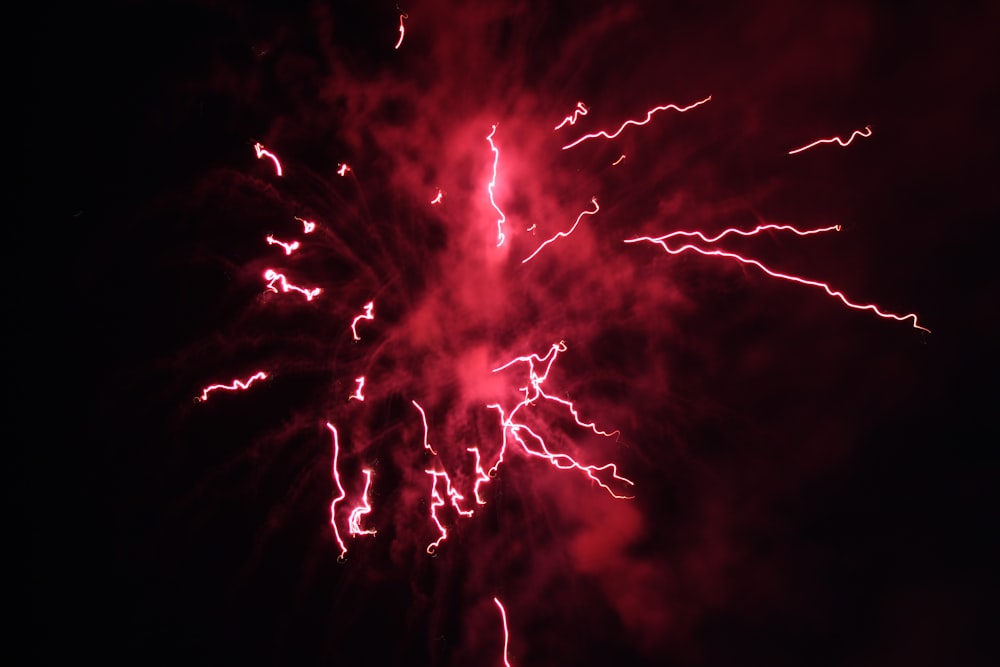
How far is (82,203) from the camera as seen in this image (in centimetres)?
425

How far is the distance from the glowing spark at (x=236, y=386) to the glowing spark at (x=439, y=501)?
144 centimetres

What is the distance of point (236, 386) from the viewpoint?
4.54 m

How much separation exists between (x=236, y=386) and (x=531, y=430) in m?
2.23

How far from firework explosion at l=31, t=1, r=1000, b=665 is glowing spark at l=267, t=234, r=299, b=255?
4 cm

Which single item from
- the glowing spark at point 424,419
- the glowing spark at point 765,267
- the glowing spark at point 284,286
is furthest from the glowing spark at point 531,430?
the glowing spark at point 284,286

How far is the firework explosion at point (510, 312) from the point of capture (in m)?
4.41

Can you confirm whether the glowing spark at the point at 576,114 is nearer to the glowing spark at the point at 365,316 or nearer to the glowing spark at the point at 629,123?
the glowing spark at the point at 629,123

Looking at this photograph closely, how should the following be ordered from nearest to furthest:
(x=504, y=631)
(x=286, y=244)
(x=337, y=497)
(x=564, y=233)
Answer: (x=286, y=244)
(x=564, y=233)
(x=337, y=497)
(x=504, y=631)

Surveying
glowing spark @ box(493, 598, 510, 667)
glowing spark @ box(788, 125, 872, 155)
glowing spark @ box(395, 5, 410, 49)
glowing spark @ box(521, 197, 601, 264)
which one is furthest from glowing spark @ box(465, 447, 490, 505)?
glowing spark @ box(788, 125, 872, 155)

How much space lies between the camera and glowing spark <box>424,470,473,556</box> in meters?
4.78

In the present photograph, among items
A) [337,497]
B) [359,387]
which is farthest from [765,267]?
[337,497]

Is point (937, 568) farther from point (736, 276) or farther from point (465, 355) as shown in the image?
point (465, 355)

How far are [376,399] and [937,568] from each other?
4.48m

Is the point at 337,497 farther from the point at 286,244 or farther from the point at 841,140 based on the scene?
the point at 841,140
